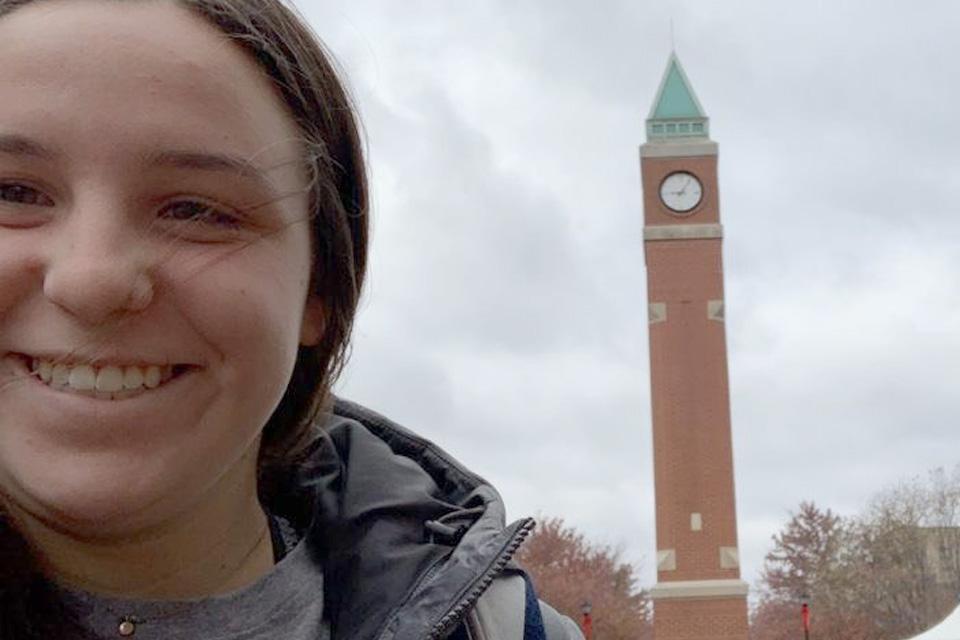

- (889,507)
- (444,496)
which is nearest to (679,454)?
(889,507)

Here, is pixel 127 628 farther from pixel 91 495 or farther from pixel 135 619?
pixel 91 495

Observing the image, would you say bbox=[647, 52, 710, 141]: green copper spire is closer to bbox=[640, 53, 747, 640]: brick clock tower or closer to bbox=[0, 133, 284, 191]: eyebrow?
bbox=[640, 53, 747, 640]: brick clock tower

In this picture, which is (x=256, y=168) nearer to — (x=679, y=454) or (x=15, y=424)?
(x=15, y=424)

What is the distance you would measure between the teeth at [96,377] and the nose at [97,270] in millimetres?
39

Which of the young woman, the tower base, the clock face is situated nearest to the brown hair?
the young woman

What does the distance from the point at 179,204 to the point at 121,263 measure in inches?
3.2

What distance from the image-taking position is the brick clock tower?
2325 cm

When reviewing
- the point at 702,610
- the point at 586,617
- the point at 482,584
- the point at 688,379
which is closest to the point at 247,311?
the point at 482,584

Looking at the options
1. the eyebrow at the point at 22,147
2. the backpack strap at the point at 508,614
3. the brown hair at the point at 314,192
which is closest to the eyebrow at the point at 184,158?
the eyebrow at the point at 22,147

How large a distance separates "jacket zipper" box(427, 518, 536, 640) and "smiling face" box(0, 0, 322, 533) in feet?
0.95

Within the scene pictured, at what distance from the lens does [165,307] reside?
0.97m

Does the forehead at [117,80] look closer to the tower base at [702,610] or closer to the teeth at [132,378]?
the teeth at [132,378]

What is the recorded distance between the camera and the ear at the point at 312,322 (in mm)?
1234

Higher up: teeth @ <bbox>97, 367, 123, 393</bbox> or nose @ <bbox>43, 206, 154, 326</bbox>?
nose @ <bbox>43, 206, 154, 326</bbox>
